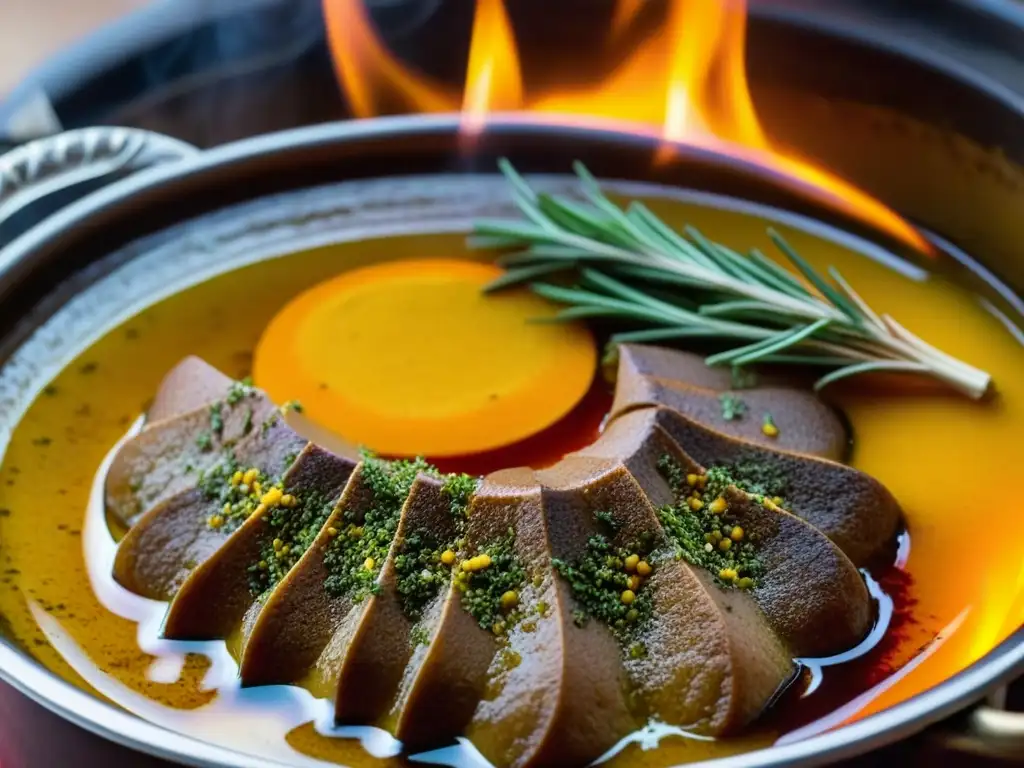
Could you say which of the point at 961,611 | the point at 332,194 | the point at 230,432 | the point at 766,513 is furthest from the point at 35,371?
the point at 961,611

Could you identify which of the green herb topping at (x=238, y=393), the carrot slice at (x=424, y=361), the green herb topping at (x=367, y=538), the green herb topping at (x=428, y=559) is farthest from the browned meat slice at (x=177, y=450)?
the green herb topping at (x=428, y=559)

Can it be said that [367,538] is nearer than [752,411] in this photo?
Yes

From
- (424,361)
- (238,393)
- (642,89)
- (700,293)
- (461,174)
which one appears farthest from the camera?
(642,89)

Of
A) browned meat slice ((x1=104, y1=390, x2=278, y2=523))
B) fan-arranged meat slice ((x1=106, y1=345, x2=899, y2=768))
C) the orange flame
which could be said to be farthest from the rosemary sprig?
browned meat slice ((x1=104, y1=390, x2=278, y2=523))

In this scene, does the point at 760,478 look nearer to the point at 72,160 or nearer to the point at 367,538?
the point at 367,538

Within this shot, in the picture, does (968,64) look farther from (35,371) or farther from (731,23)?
(35,371)

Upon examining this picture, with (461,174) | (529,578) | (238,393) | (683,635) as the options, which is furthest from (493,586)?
(461,174)

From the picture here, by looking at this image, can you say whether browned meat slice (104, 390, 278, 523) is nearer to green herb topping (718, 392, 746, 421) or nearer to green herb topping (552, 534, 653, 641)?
green herb topping (552, 534, 653, 641)

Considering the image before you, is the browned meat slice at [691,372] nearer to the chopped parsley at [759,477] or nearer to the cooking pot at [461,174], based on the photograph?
the chopped parsley at [759,477]
